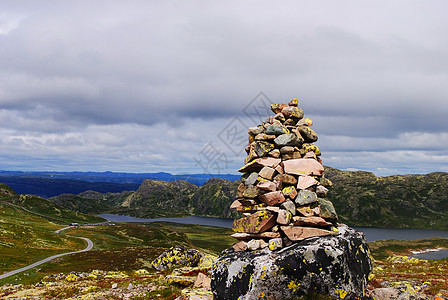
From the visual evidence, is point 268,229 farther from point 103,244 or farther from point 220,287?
point 103,244

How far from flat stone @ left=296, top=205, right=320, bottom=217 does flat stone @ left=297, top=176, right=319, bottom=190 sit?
1175 mm

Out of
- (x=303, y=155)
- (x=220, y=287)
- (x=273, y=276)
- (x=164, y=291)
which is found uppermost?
(x=303, y=155)

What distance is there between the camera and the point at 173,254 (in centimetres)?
6225

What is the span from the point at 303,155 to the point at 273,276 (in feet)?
26.8

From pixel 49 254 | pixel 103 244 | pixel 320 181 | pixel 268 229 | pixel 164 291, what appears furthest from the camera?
pixel 103 244

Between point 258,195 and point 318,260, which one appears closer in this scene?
point 318,260

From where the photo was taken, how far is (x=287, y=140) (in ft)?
56.1

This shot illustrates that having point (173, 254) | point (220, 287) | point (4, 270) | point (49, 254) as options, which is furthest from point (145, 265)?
point (220, 287)

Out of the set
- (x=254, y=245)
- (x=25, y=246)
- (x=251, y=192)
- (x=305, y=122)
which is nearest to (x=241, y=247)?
(x=254, y=245)

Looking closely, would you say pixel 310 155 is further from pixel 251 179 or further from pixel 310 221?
pixel 310 221

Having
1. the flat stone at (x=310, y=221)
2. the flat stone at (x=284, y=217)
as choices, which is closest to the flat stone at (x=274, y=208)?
the flat stone at (x=284, y=217)

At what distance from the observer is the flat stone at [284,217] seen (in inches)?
574

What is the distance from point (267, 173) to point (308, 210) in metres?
3.29

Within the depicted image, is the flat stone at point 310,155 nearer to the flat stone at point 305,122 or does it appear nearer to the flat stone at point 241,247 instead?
the flat stone at point 305,122
